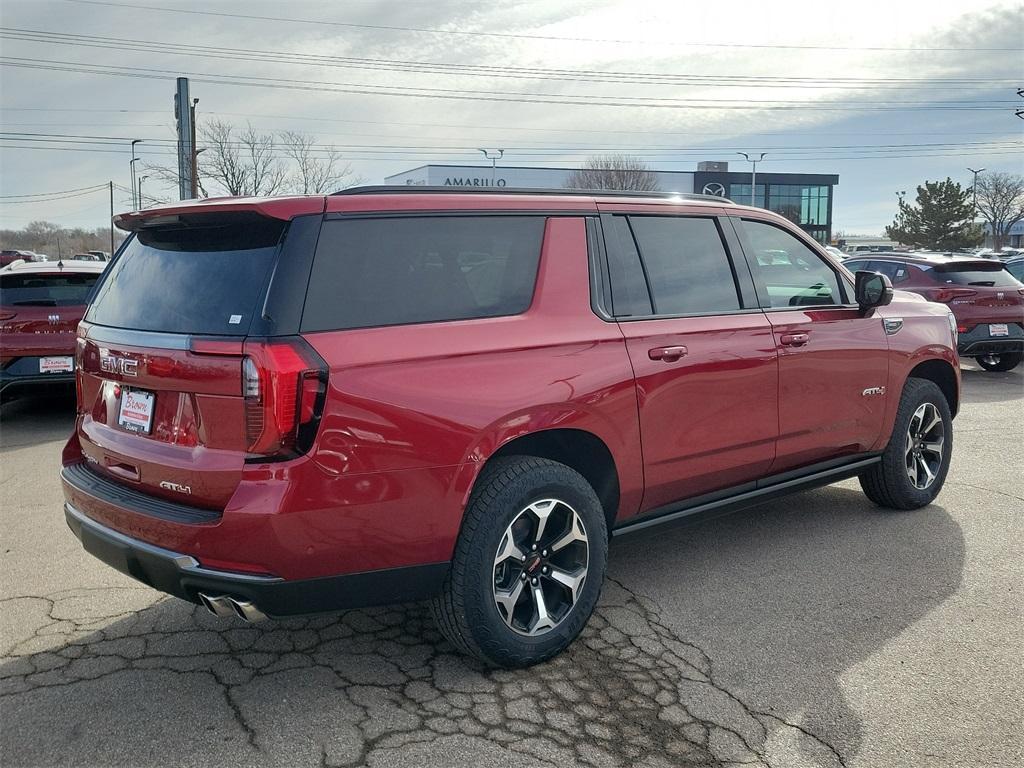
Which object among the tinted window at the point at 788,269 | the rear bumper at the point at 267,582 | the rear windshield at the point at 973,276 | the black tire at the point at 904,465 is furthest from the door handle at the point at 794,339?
the rear windshield at the point at 973,276

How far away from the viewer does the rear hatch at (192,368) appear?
289cm

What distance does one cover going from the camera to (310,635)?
380 centimetres

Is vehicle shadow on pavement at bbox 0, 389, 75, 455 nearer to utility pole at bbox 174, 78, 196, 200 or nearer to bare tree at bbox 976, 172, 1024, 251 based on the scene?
utility pole at bbox 174, 78, 196, 200

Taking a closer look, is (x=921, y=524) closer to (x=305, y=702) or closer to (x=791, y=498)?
(x=791, y=498)

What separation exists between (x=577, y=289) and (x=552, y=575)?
3.86 feet

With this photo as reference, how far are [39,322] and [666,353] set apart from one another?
23.1ft

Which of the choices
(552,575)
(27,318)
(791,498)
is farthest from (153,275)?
(27,318)

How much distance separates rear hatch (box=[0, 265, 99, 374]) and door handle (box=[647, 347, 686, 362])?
21.3 ft

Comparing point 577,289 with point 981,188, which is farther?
point 981,188

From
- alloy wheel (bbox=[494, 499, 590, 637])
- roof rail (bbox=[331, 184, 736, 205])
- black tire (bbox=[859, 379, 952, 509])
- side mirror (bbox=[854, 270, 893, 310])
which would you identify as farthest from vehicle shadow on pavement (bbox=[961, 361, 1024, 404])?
alloy wheel (bbox=[494, 499, 590, 637])

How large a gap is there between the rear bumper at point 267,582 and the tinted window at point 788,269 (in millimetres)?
2441

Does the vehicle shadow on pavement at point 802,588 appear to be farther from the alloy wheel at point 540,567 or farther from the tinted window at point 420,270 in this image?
the tinted window at point 420,270

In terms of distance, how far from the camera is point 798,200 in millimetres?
81250

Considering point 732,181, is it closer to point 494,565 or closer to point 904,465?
point 904,465
